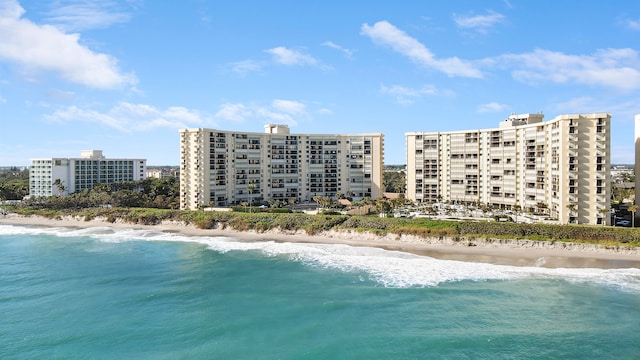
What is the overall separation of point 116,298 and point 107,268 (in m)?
11.8

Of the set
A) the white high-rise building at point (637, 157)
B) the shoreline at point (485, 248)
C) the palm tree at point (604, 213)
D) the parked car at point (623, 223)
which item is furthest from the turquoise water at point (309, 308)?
the white high-rise building at point (637, 157)

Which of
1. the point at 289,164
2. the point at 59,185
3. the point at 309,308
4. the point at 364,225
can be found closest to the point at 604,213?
the point at 364,225

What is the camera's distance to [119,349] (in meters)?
27.4

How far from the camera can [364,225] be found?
63.5 metres

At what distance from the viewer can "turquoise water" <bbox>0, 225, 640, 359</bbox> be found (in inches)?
1081

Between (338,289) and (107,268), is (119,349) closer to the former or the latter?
(338,289)

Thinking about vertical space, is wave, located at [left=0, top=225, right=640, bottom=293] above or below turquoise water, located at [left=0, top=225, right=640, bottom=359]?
above

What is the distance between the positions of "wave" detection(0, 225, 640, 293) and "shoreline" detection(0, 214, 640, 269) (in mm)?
1753

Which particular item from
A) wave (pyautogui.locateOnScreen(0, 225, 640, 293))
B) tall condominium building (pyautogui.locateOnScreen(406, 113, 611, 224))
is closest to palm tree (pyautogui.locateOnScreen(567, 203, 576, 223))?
tall condominium building (pyautogui.locateOnScreen(406, 113, 611, 224))

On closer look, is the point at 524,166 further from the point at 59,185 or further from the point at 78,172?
the point at 78,172

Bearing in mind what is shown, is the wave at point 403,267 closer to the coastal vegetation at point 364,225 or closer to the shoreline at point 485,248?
the shoreline at point 485,248

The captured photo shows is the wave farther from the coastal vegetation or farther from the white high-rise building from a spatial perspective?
the white high-rise building

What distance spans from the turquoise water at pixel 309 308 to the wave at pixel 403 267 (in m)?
0.28

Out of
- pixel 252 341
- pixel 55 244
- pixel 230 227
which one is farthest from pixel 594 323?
pixel 55 244
